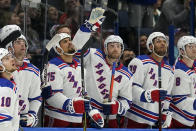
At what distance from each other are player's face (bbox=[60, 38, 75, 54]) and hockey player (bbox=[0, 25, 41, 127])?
18.3 inches

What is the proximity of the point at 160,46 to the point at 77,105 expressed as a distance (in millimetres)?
1523

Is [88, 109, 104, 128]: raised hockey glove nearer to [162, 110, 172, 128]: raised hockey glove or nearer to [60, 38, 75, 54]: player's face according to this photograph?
[60, 38, 75, 54]: player's face

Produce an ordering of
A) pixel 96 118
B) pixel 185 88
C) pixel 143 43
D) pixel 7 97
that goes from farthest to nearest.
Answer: pixel 143 43
pixel 185 88
pixel 96 118
pixel 7 97

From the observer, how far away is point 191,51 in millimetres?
8055

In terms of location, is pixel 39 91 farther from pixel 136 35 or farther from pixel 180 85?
pixel 136 35

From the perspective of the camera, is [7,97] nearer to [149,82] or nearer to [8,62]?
[8,62]

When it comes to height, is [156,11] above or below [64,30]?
above

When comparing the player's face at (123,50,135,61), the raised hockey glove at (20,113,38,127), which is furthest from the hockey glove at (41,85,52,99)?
the player's face at (123,50,135,61)

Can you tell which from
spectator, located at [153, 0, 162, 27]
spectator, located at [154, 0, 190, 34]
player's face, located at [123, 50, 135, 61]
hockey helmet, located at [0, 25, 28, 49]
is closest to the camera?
hockey helmet, located at [0, 25, 28, 49]

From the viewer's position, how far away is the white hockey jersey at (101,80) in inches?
291

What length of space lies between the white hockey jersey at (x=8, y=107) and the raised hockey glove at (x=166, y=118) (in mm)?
2227

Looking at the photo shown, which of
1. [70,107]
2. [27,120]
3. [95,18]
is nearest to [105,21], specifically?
[95,18]

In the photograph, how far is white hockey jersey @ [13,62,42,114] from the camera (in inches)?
266

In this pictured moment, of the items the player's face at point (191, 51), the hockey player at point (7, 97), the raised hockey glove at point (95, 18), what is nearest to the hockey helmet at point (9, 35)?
the hockey player at point (7, 97)
